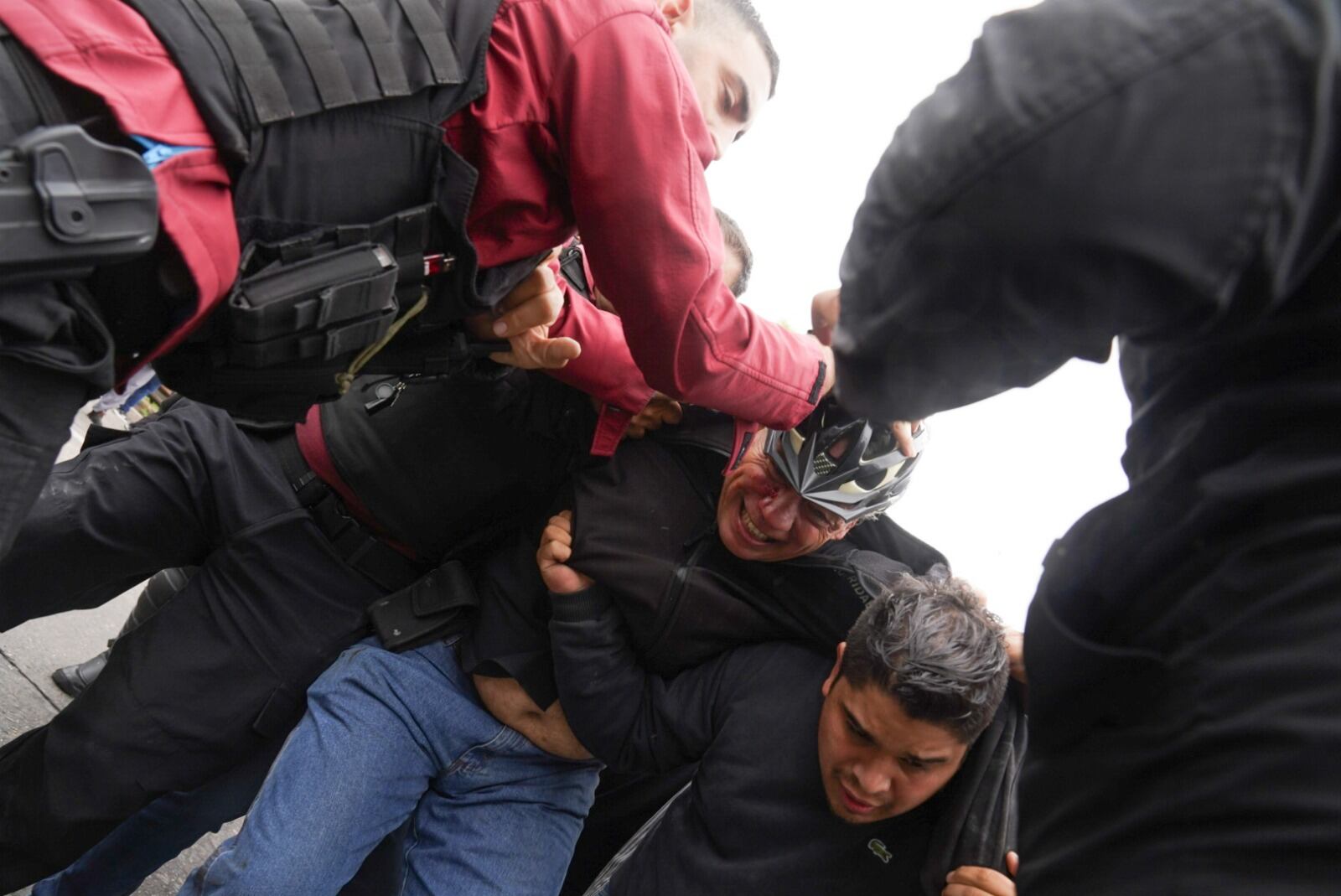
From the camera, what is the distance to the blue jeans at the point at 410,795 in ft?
6.33

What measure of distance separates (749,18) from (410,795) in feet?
6.15

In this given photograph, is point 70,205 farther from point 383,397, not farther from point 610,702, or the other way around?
point 610,702

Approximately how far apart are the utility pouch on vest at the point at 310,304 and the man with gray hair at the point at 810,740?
92 cm

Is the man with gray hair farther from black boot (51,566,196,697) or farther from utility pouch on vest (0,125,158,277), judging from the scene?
utility pouch on vest (0,125,158,277)

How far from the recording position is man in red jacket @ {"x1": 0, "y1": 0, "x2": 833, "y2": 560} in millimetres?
1031

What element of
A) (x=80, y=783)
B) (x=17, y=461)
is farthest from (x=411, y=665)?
(x=17, y=461)

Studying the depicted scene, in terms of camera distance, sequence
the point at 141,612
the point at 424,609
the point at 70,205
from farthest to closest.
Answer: the point at 141,612
the point at 424,609
the point at 70,205

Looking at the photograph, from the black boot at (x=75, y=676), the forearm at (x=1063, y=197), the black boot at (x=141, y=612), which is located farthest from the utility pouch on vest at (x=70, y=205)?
the black boot at (x=75, y=676)

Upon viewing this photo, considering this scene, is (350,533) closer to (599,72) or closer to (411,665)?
(411,665)

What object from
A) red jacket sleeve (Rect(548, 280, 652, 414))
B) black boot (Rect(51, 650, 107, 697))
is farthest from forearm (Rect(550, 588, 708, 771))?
black boot (Rect(51, 650, 107, 697))

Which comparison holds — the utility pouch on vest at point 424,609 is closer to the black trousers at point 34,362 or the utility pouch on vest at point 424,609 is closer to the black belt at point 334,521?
the black belt at point 334,521

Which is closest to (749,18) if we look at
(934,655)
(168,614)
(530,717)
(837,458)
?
(837,458)

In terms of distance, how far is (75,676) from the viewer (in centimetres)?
289

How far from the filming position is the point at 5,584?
1951 millimetres
